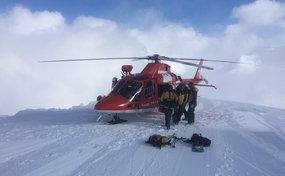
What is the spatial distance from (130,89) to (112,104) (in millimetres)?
1225

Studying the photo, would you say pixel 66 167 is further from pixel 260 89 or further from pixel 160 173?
pixel 260 89

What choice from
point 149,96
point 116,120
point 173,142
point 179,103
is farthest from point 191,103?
point 173,142

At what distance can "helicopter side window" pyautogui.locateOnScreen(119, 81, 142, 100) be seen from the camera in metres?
13.3

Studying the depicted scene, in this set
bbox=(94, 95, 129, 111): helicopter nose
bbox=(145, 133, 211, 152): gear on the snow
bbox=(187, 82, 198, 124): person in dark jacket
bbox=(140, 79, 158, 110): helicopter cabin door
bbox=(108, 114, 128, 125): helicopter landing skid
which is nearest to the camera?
bbox=(145, 133, 211, 152): gear on the snow

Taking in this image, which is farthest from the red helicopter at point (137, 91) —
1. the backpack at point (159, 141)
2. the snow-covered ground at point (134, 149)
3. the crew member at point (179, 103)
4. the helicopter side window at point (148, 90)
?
the backpack at point (159, 141)

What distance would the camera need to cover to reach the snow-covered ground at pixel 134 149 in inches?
297

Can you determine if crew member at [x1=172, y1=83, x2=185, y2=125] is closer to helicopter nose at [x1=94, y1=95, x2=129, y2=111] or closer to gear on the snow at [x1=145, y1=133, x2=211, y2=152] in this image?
helicopter nose at [x1=94, y1=95, x2=129, y2=111]

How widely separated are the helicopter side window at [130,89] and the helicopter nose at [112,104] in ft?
0.88

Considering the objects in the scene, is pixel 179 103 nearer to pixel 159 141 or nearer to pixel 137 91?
pixel 137 91

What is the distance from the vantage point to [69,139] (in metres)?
10.5

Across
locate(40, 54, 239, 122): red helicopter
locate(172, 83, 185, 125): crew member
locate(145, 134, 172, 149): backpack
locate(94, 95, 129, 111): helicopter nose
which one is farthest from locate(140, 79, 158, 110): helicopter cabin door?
locate(145, 134, 172, 149): backpack

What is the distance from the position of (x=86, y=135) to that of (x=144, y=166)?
387 cm

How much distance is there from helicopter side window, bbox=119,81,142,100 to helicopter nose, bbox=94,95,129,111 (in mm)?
269

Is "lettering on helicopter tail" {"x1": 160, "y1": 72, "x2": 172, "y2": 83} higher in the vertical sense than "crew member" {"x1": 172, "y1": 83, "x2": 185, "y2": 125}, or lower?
higher
